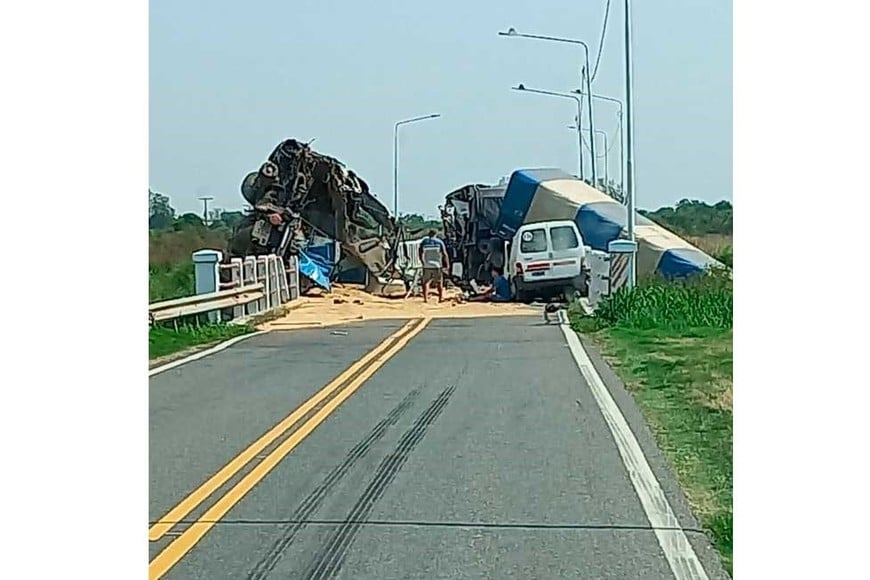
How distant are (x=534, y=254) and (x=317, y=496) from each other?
1762 centimetres

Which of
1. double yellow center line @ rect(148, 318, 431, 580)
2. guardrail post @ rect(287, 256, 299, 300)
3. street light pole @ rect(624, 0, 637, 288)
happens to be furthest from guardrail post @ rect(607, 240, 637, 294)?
guardrail post @ rect(287, 256, 299, 300)

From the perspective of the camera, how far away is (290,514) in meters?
7.65

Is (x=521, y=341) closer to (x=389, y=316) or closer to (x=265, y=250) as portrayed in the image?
(x=389, y=316)

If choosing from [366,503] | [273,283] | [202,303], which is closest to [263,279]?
[273,283]

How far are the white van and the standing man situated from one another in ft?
5.12

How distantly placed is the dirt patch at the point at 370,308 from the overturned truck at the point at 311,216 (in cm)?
61

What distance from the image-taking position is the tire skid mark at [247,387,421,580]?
21.8ft

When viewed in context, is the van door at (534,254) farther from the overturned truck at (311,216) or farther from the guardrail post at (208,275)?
the guardrail post at (208,275)

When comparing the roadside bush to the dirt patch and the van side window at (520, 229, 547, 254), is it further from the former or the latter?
the van side window at (520, 229, 547, 254)

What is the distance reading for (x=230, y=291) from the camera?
2181cm

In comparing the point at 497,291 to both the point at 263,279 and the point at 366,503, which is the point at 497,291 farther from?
the point at 366,503
